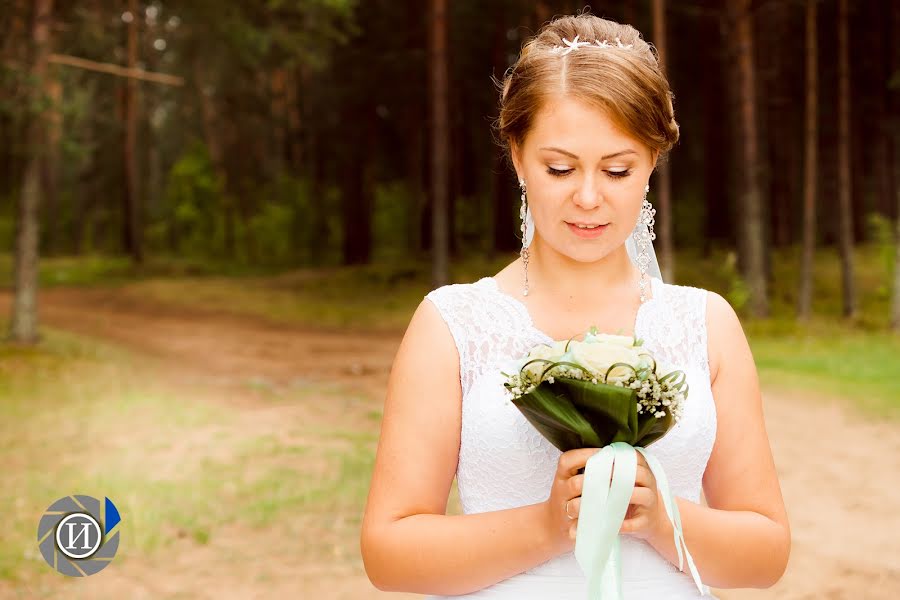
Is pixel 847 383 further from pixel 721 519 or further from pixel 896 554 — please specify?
pixel 721 519

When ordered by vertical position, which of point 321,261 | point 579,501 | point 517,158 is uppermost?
point 517,158

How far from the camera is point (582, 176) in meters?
2.58

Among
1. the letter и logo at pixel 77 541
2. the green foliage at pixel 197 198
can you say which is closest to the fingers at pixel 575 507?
the letter и logo at pixel 77 541

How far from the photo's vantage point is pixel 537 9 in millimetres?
26750

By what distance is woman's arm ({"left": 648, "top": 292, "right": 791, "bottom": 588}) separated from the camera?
251cm

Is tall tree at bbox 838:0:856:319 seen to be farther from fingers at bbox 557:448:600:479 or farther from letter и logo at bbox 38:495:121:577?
fingers at bbox 557:448:600:479

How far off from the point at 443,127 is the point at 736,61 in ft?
19.9

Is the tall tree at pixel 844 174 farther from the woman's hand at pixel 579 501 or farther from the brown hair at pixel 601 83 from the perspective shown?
the woman's hand at pixel 579 501

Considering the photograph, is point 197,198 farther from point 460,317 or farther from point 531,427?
point 531,427

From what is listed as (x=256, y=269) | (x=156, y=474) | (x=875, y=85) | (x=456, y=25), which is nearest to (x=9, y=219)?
(x=256, y=269)

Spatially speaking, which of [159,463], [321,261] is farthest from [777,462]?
[321,261]

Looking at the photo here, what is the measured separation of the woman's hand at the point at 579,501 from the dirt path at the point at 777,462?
180 inches

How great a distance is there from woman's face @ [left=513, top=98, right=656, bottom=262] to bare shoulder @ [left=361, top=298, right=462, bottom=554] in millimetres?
441

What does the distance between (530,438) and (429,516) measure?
35cm
